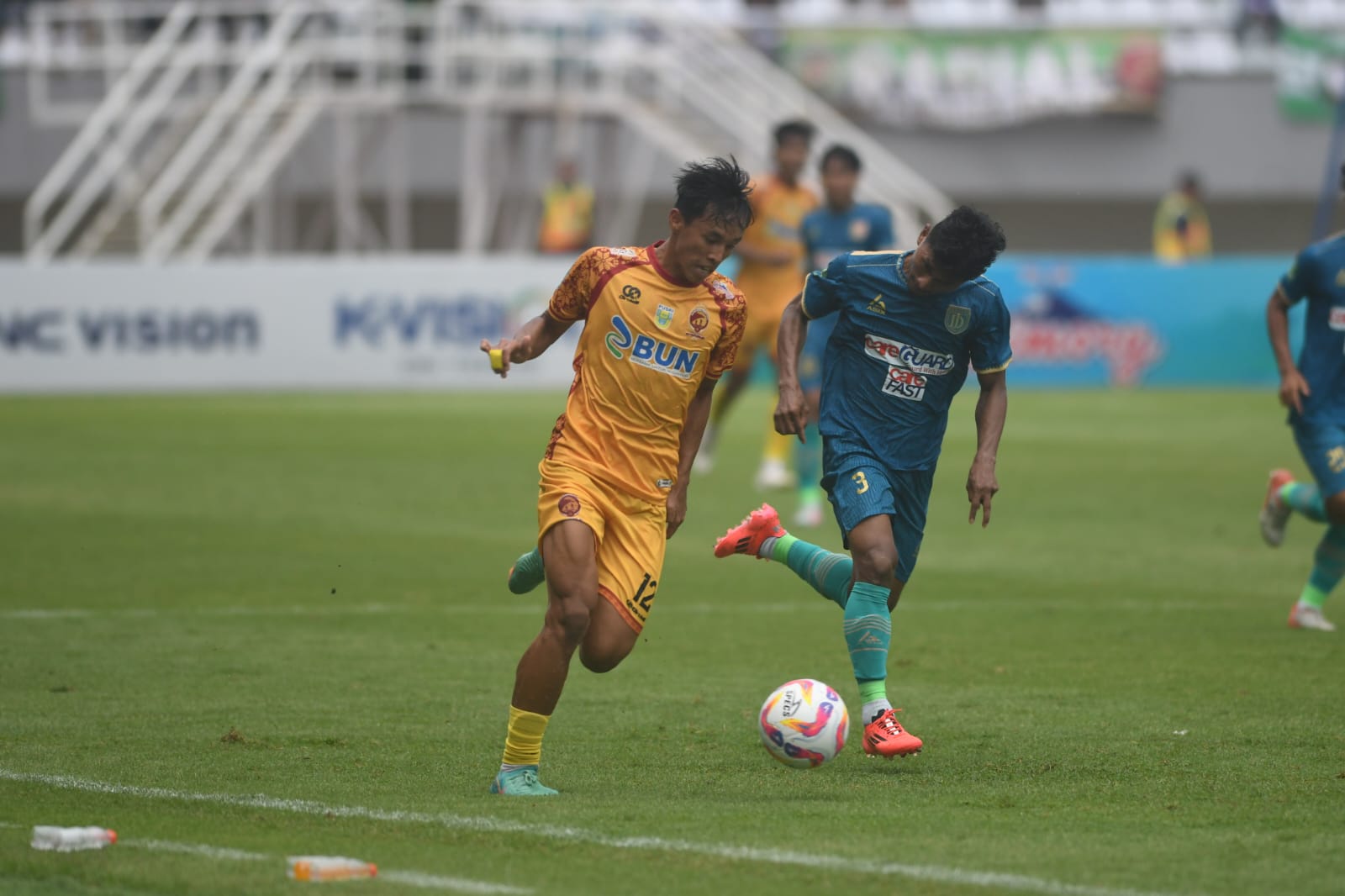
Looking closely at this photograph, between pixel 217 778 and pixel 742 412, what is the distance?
61.3 feet

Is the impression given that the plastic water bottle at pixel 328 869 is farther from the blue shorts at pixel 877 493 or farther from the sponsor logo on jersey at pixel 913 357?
the sponsor logo on jersey at pixel 913 357

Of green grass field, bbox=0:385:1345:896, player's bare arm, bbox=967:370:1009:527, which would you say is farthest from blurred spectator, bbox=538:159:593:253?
player's bare arm, bbox=967:370:1009:527

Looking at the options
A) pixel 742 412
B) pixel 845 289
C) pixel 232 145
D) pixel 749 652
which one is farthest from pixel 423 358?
pixel 845 289

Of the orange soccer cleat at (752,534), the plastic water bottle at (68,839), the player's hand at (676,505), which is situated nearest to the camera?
→ the plastic water bottle at (68,839)

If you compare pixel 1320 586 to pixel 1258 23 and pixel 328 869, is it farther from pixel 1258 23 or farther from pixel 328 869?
pixel 1258 23

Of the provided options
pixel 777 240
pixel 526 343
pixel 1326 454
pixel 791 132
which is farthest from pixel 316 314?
pixel 526 343

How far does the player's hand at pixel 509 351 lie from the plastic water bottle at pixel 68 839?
1984 mm

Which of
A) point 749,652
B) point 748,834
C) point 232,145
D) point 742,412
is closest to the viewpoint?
point 748,834

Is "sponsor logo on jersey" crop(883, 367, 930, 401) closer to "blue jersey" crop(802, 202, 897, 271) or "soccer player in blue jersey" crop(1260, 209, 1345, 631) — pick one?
"soccer player in blue jersey" crop(1260, 209, 1345, 631)

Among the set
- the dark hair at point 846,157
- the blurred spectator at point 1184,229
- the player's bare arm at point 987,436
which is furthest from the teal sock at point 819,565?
the blurred spectator at point 1184,229

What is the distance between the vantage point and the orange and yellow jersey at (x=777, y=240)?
51.2 ft

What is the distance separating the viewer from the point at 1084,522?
14.2 meters

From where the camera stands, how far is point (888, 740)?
6.74 m

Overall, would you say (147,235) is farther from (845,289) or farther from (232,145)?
(845,289)
